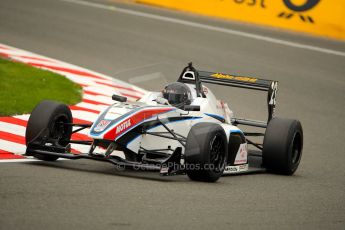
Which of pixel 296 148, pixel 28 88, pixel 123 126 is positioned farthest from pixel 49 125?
pixel 28 88

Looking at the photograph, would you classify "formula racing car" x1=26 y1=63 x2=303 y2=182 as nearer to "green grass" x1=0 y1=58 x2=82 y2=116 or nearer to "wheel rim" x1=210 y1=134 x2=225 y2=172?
"wheel rim" x1=210 y1=134 x2=225 y2=172

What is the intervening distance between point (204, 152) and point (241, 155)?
1362mm

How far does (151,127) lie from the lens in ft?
31.9

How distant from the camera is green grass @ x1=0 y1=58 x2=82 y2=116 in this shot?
1279 cm

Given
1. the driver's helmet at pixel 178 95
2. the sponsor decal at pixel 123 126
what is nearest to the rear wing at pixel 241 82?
the driver's helmet at pixel 178 95

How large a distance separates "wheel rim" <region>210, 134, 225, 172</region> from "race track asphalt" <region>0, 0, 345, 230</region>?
0.67 ft

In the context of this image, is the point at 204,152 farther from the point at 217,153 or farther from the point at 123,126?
the point at 123,126

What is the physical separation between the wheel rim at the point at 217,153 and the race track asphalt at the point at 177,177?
0.20 m

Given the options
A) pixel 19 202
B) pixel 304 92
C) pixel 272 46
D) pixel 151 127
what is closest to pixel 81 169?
pixel 151 127

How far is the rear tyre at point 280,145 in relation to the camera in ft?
34.7

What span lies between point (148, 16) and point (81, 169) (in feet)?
50.9

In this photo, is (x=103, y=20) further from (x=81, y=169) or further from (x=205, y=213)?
(x=205, y=213)

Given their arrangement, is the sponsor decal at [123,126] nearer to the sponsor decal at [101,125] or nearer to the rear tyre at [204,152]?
the sponsor decal at [101,125]

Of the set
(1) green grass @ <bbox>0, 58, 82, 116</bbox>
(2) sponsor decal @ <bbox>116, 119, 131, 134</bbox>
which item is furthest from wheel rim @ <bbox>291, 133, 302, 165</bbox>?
(1) green grass @ <bbox>0, 58, 82, 116</bbox>
